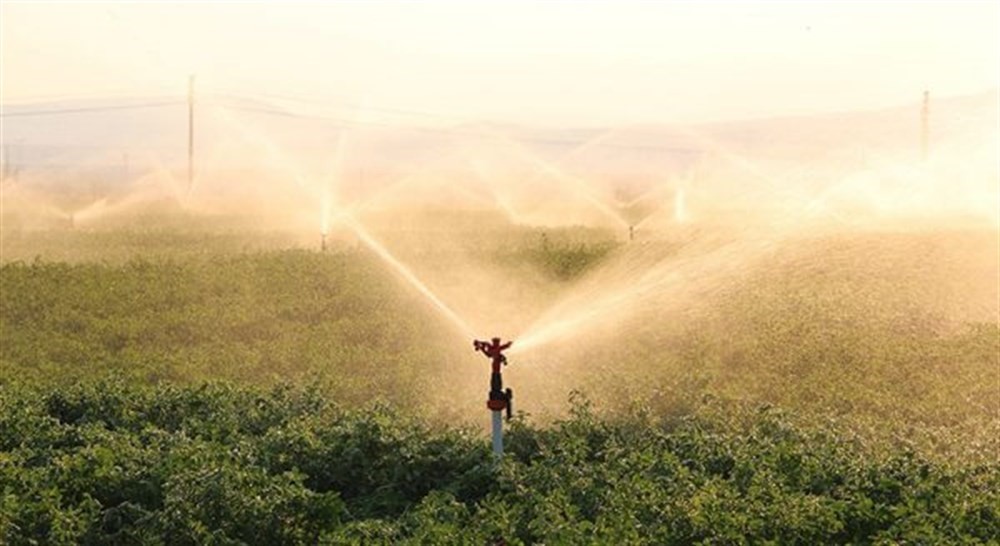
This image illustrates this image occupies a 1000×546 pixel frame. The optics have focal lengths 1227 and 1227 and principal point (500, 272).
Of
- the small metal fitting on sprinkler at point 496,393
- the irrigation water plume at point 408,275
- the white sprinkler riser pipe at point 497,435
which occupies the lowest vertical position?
the white sprinkler riser pipe at point 497,435

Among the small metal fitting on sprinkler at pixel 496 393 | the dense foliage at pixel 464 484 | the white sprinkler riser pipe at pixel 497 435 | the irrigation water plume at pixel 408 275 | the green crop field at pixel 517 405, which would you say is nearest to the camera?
the dense foliage at pixel 464 484

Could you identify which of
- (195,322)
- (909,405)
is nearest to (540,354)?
(909,405)

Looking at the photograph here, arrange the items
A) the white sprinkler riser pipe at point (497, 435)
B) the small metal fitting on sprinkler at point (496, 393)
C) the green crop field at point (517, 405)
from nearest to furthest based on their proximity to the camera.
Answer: the green crop field at point (517, 405) → the small metal fitting on sprinkler at point (496, 393) → the white sprinkler riser pipe at point (497, 435)

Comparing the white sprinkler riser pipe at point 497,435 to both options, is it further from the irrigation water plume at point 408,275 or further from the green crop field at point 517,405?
the irrigation water plume at point 408,275

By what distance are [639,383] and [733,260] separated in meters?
9.74

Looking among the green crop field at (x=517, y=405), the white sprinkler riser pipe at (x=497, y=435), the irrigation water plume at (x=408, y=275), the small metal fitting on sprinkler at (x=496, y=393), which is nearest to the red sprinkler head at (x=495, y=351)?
the small metal fitting on sprinkler at (x=496, y=393)

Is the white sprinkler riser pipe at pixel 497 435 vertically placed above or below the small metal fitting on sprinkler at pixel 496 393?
below

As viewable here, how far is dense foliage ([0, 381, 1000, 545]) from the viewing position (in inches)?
331

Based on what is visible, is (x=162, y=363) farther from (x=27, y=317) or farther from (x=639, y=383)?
(x=639, y=383)

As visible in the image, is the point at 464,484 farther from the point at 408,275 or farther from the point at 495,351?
the point at 408,275

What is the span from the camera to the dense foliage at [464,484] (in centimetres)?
→ 841

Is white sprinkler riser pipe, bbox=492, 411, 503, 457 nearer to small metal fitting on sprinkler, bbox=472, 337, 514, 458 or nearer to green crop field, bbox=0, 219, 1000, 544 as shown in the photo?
small metal fitting on sprinkler, bbox=472, 337, 514, 458

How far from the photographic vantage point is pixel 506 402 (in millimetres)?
9547

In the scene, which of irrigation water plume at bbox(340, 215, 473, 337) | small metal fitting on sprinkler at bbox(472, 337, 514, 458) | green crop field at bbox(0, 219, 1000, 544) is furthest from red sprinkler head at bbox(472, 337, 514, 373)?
irrigation water plume at bbox(340, 215, 473, 337)
